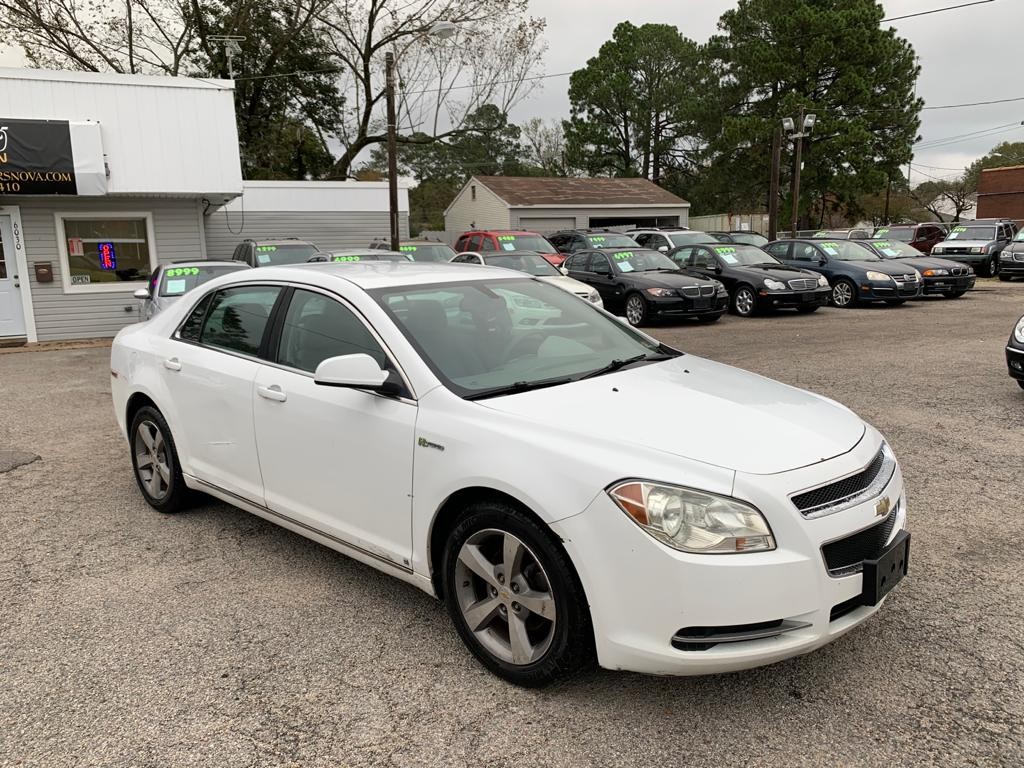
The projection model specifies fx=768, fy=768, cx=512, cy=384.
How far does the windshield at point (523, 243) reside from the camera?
17906mm

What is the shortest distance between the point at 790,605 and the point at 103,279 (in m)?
15.2

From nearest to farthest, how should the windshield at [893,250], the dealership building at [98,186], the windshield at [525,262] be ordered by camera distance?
the dealership building at [98,186] → the windshield at [525,262] → the windshield at [893,250]

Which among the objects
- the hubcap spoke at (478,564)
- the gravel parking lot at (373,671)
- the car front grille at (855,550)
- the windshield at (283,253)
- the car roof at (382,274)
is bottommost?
the gravel parking lot at (373,671)

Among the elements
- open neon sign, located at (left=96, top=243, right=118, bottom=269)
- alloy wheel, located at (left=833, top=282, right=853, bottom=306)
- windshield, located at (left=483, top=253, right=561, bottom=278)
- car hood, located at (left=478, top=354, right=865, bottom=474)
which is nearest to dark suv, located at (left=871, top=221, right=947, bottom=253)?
alloy wheel, located at (left=833, top=282, right=853, bottom=306)

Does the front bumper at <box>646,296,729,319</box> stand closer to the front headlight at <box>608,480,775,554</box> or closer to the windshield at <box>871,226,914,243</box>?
the front headlight at <box>608,480,775,554</box>

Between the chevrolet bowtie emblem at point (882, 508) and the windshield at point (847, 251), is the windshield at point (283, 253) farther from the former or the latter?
the chevrolet bowtie emblem at point (882, 508)

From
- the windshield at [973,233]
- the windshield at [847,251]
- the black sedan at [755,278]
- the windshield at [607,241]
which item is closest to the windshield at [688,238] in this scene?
the windshield at [607,241]

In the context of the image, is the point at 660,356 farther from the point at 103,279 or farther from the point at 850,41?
the point at 850,41

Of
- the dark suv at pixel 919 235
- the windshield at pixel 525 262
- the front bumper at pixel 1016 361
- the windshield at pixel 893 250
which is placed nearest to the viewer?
the front bumper at pixel 1016 361

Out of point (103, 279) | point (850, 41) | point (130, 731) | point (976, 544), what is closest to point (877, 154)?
point (850, 41)

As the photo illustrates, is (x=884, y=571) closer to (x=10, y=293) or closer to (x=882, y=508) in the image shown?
(x=882, y=508)

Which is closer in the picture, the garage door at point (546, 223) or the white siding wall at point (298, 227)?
the white siding wall at point (298, 227)

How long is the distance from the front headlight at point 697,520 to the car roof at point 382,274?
1.78 m

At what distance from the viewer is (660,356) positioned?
12.8 ft
